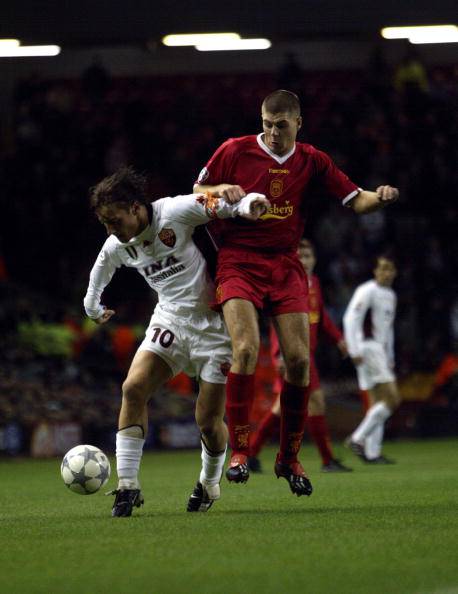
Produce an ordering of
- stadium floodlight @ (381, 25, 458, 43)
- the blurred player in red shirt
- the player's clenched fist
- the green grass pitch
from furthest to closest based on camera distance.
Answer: stadium floodlight @ (381, 25, 458, 43) < the blurred player in red shirt < the player's clenched fist < the green grass pitch

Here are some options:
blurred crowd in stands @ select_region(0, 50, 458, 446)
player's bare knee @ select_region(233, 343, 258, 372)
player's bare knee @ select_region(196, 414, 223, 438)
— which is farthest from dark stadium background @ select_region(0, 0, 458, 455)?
player's bare knee @ select_region(233, 343, 258, 372)

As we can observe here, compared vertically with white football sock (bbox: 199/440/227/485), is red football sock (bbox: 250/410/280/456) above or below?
below

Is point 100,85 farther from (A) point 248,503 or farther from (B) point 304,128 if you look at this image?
(A) point 248,503

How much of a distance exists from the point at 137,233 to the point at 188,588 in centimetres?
280

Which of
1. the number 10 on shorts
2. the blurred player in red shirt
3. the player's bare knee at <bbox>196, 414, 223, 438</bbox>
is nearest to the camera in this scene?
the number 10 on shorts

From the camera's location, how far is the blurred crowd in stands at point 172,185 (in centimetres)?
1686

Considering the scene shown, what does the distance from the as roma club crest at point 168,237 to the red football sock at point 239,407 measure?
748 millimetres

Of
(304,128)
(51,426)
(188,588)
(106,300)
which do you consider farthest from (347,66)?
(188,588)

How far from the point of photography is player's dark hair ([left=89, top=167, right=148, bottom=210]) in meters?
6.41

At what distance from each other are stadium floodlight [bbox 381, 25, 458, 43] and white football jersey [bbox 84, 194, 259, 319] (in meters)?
9.72

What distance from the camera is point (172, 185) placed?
1972 centimetres

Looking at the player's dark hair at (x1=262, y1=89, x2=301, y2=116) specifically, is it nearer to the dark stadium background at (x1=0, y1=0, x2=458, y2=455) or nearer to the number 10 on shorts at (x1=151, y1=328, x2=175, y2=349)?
the number 10 on shorts at (x1=151, y1=328, x2=175, y2=349)

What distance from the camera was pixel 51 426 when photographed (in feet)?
49.1

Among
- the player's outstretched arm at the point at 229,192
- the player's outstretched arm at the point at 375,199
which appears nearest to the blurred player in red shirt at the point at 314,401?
the player's outstretched arm at the point at 375,199
